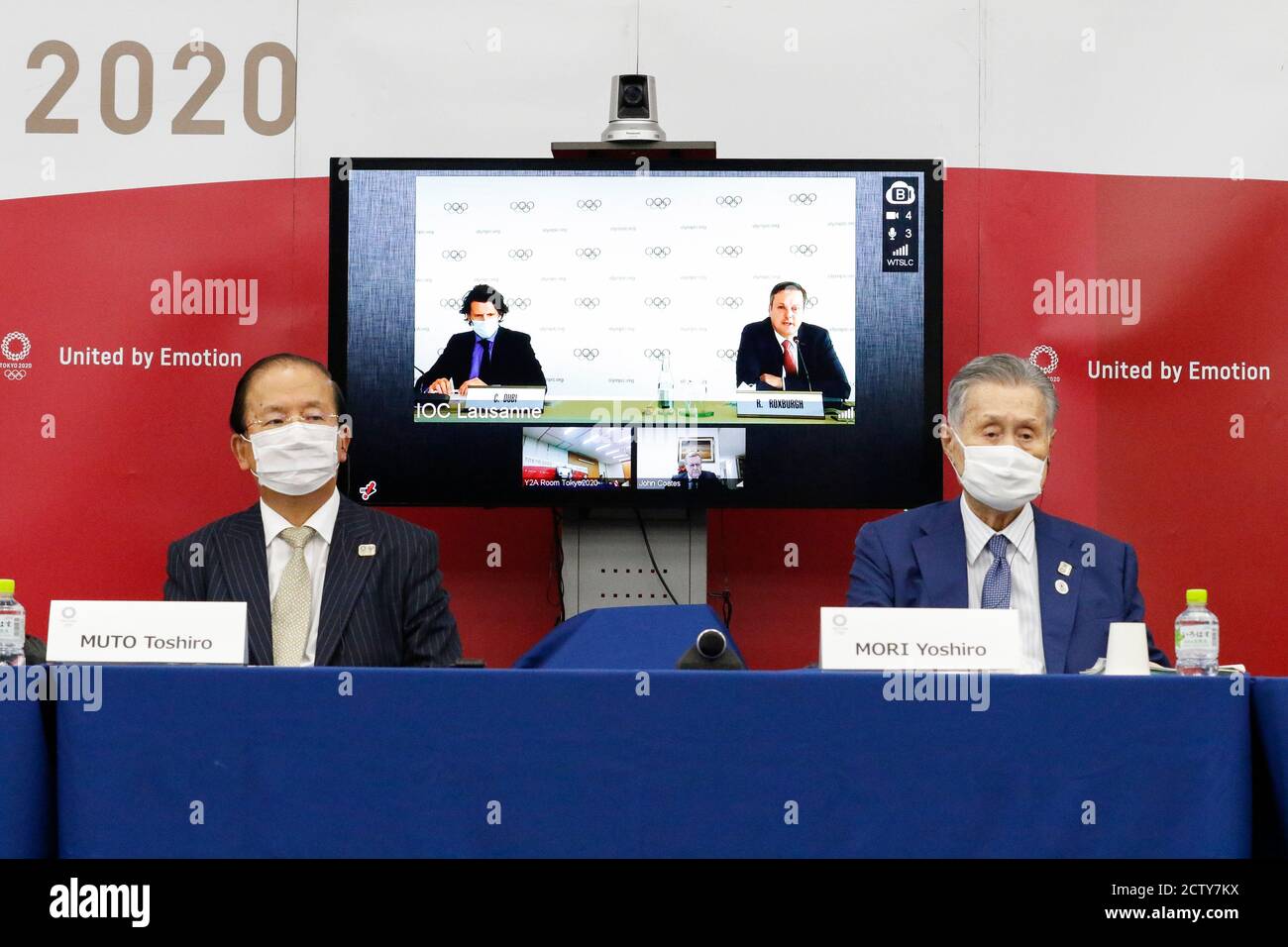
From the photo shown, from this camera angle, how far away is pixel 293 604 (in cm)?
261

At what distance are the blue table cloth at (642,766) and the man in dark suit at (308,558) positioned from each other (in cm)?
103

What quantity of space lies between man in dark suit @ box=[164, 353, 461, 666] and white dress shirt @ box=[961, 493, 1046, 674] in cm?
99

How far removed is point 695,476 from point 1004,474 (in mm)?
860

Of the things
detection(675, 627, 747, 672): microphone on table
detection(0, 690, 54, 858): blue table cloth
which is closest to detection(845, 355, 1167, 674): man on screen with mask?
detection(675, 627, 747, 672): microphone on table

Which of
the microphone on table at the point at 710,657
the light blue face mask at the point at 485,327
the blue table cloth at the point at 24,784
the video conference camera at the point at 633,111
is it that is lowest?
the blue table cloth at the point at 24,784

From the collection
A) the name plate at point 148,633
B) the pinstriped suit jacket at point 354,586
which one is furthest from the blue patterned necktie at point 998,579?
the name plate at point 148,633

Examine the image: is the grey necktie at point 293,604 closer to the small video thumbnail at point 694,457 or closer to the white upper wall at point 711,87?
the small video thumbnail at point 694,457

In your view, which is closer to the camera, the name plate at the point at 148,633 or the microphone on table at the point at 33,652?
the name plate at the point at 148,633

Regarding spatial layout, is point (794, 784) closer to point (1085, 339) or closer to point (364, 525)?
point (364, 525)

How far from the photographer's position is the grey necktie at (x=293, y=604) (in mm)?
2572

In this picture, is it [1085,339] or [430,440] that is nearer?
[430,440]

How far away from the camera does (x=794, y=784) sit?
1.49 m

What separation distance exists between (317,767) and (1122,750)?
0.86 metres

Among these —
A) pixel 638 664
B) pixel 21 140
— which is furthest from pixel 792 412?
pixel 21 140
